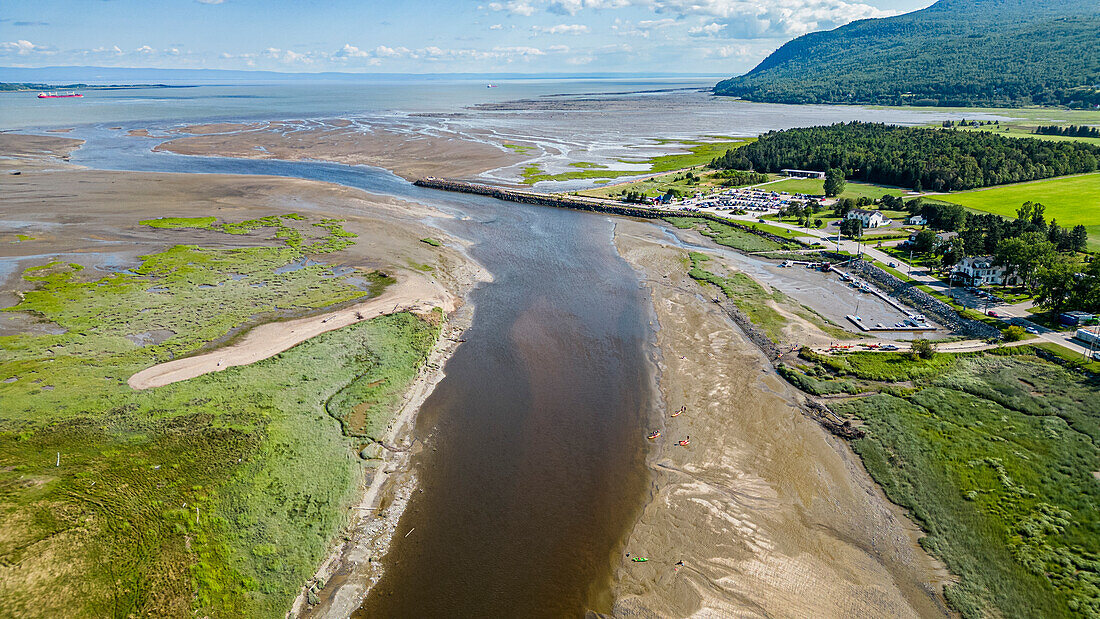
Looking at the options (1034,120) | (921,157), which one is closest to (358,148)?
(921,157)

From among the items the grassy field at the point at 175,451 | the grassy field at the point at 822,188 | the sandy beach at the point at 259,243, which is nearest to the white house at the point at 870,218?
the grassy field at the point at 822,188

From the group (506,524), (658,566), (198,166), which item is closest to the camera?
(658,566)

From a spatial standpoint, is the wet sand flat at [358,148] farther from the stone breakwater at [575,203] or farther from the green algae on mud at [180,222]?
the green algae on mud at [180,222]

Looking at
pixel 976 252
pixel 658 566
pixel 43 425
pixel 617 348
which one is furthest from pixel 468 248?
pixel 976 252

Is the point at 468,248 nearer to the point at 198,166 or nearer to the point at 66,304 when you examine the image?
the point at 66,304

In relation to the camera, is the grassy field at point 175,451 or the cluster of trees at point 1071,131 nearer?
the grassy field at point 175,451

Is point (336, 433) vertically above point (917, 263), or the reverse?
point (917, 263)
